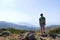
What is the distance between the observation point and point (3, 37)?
19734mm

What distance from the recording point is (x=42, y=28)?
20.3 m

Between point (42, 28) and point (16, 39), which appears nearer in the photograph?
point (16, 39)

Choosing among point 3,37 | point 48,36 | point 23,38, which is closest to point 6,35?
point 3,37

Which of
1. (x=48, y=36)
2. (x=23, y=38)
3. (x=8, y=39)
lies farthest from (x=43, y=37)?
(x=8, y=39)

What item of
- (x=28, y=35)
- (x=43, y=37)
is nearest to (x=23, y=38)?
(x=28, y=35)

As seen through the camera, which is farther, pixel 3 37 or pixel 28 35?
pixel 3 37

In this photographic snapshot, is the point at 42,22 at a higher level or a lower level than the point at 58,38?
higher

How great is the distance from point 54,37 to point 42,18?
240 centimetres

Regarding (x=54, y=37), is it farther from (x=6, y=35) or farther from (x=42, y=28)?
(x=6, y=35)

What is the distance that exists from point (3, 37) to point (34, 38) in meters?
3.09

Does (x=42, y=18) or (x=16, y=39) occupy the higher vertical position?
(x=42, y=18)

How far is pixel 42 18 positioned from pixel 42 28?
941 millimetres

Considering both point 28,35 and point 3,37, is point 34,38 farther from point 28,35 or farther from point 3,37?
point 3,37

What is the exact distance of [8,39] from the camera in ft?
61.9
